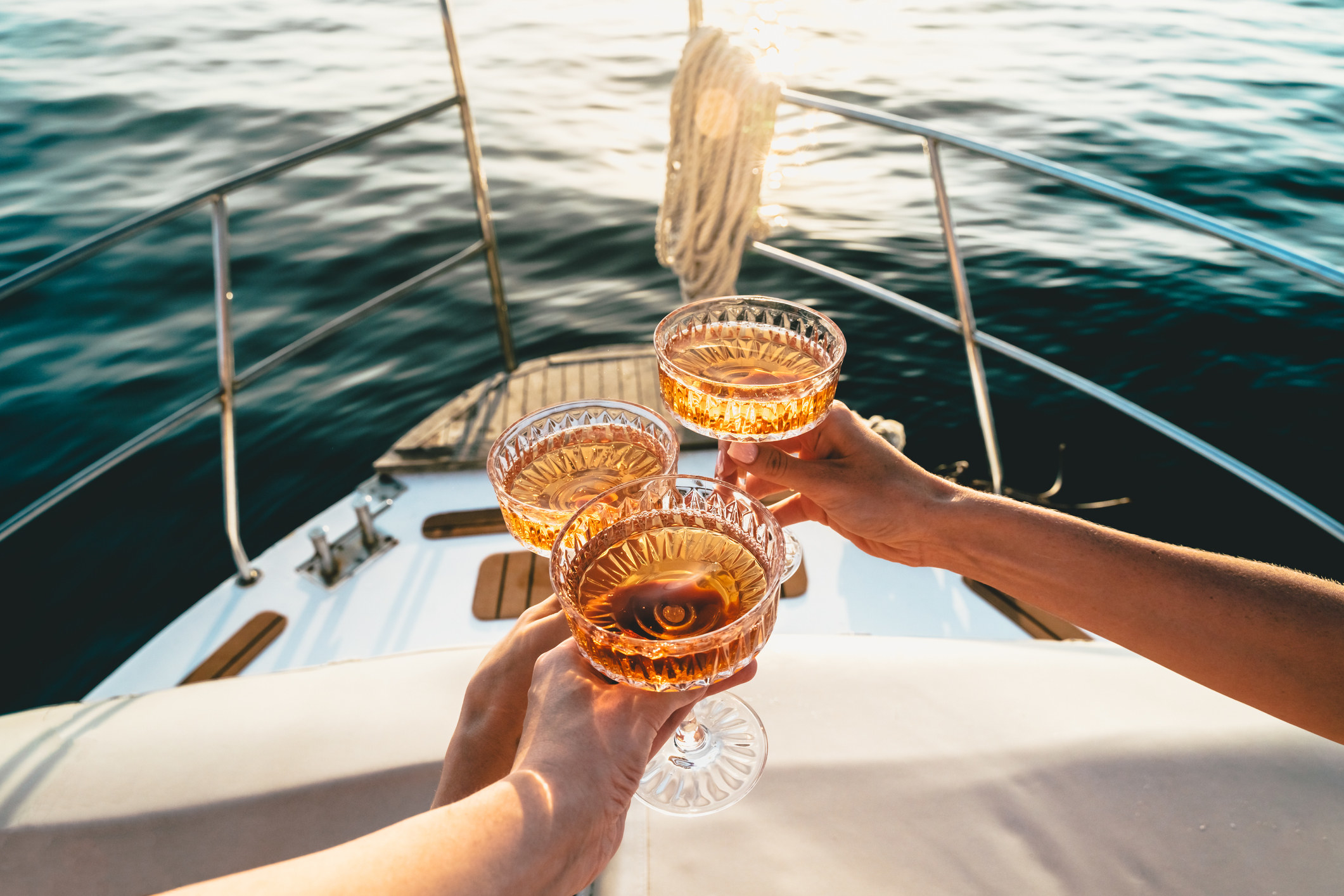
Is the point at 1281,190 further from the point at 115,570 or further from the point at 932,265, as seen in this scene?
the point at 115,570

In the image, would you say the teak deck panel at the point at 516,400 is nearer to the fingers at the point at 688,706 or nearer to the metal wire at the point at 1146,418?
the metal wire at the point at 1146,418

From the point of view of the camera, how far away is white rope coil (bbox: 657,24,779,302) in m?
2.12

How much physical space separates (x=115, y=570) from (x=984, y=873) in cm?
428

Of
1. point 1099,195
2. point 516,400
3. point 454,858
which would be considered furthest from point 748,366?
point 516,400

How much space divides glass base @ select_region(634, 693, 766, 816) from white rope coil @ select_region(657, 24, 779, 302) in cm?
134

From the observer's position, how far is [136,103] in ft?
29.0

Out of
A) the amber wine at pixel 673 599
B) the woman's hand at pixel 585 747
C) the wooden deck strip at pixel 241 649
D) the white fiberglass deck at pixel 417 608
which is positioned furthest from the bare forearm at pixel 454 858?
the wooden deck strip at pixel 241 649

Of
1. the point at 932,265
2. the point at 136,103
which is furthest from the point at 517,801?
the point at 136,103

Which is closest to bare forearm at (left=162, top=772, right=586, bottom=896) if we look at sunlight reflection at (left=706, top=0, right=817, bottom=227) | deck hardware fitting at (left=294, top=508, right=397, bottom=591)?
deck hardware fitting at (left=294, top=508, right=397, bottom=591)

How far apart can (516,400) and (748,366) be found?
198 centimetres

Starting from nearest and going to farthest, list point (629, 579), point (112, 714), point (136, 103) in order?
point (629, 579) → point (112, 714) → point (136, 103)

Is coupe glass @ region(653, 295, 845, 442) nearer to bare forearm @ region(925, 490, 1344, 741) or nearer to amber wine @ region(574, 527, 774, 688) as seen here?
amber wine @ region(574, 527, 774, 688)

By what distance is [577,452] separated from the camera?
1.31 metres

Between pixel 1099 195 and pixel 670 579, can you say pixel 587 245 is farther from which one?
pixel 670 579
